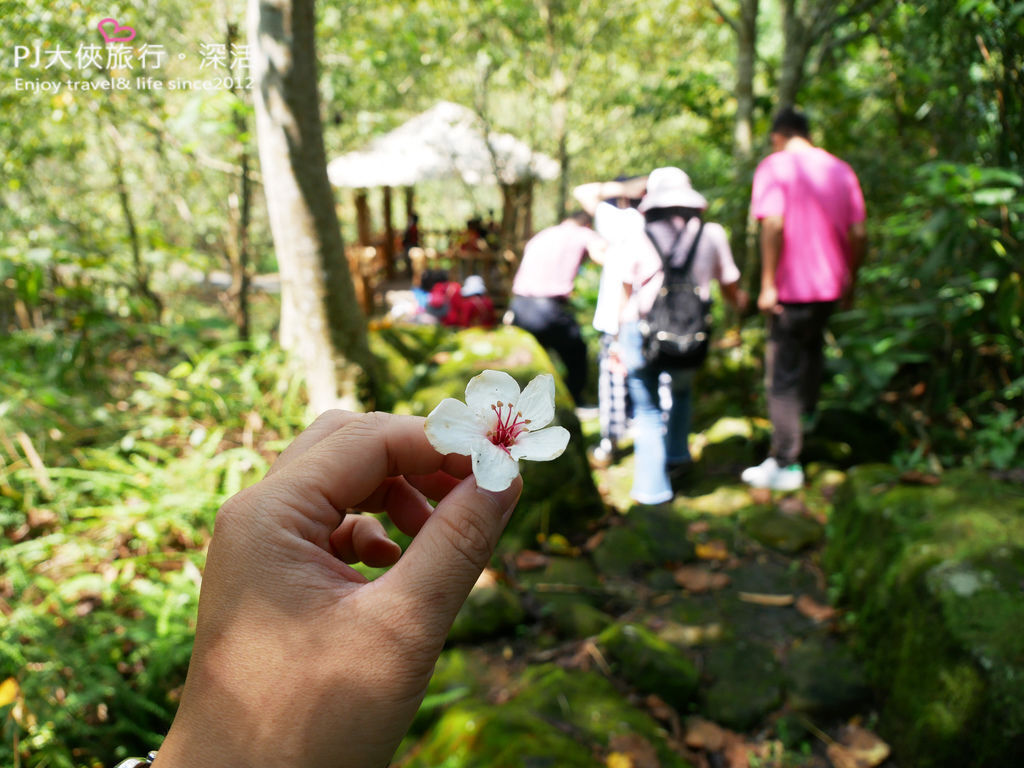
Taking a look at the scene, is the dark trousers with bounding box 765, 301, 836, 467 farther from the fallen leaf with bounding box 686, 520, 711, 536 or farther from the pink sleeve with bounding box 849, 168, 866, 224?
the fallen leaf with bounding box 686, 520, 711, 536

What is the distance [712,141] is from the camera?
7969 millimetres

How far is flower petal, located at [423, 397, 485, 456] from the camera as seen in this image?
1.11 meters

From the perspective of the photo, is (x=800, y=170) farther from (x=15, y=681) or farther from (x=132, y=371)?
(x=132, y=371)

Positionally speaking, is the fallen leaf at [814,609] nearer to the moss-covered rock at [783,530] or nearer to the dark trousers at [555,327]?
the moss-covered rock at [783,530]

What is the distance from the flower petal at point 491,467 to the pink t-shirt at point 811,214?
11.0 ft

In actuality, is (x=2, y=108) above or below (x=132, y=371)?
above

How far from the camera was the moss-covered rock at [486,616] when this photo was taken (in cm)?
300

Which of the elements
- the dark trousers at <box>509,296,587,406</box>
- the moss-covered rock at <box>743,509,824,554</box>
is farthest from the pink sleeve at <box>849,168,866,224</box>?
the dark trousers at <box>509,296,587,406</box>

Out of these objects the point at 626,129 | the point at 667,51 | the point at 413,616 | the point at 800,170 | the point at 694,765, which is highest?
the point at 667,51

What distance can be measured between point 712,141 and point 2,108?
288 inches

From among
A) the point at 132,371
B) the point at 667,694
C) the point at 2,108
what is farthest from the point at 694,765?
the point at 2,108

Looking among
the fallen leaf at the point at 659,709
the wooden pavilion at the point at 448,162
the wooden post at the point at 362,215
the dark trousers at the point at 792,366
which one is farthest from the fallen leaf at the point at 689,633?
the wooden post at the point at 362,215

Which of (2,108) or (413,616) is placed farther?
(2,108)

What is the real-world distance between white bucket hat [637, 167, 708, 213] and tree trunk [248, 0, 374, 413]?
6.70ft
